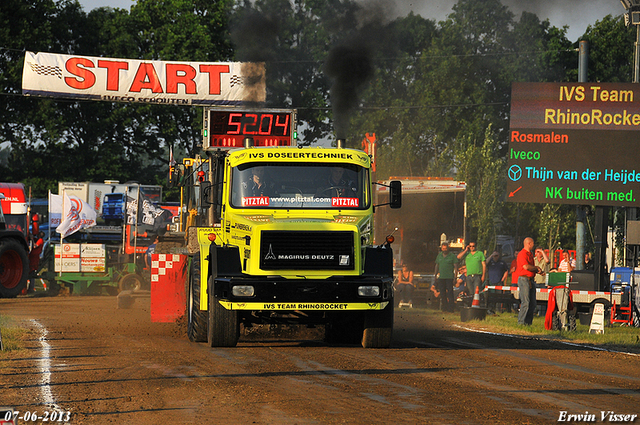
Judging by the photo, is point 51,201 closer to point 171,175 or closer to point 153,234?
point 153,234

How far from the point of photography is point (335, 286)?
11.8 metres

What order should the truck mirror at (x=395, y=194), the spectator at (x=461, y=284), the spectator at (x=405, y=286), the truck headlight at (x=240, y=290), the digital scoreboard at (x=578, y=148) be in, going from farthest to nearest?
the spectator at (x=405, y=286), the spectator at (x=461, y=284), the digital scoreboard at (x=578, y=148), the truck mirror at (x=395, y=194), the truck headlight at (x=240, y=290)

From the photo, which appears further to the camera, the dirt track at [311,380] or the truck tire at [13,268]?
the truck tire at [13,268]

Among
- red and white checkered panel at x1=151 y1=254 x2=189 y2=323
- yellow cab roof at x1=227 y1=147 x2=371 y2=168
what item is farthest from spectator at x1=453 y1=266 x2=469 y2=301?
yellow cab roof at x1=227 y1=147 x2=371 y2=168

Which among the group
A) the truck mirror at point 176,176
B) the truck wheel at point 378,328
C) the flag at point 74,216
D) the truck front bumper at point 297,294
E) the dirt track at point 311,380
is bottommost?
the dirt track at point 311,380

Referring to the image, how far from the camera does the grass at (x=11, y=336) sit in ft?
41.4

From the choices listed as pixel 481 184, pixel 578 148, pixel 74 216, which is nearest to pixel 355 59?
pixel 578 148

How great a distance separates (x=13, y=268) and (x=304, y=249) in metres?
16.8

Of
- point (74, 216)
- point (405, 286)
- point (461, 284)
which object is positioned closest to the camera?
point (461, 284)

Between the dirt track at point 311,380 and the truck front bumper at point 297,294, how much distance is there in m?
0.66

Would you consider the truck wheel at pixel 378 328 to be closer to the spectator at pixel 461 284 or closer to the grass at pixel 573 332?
the grass at pixel 573 332

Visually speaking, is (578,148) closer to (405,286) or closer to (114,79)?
(405,286)

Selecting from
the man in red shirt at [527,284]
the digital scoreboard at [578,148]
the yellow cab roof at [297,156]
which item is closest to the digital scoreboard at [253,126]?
the yellow cab roof at [297,156]

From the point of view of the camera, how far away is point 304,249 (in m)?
11.8
